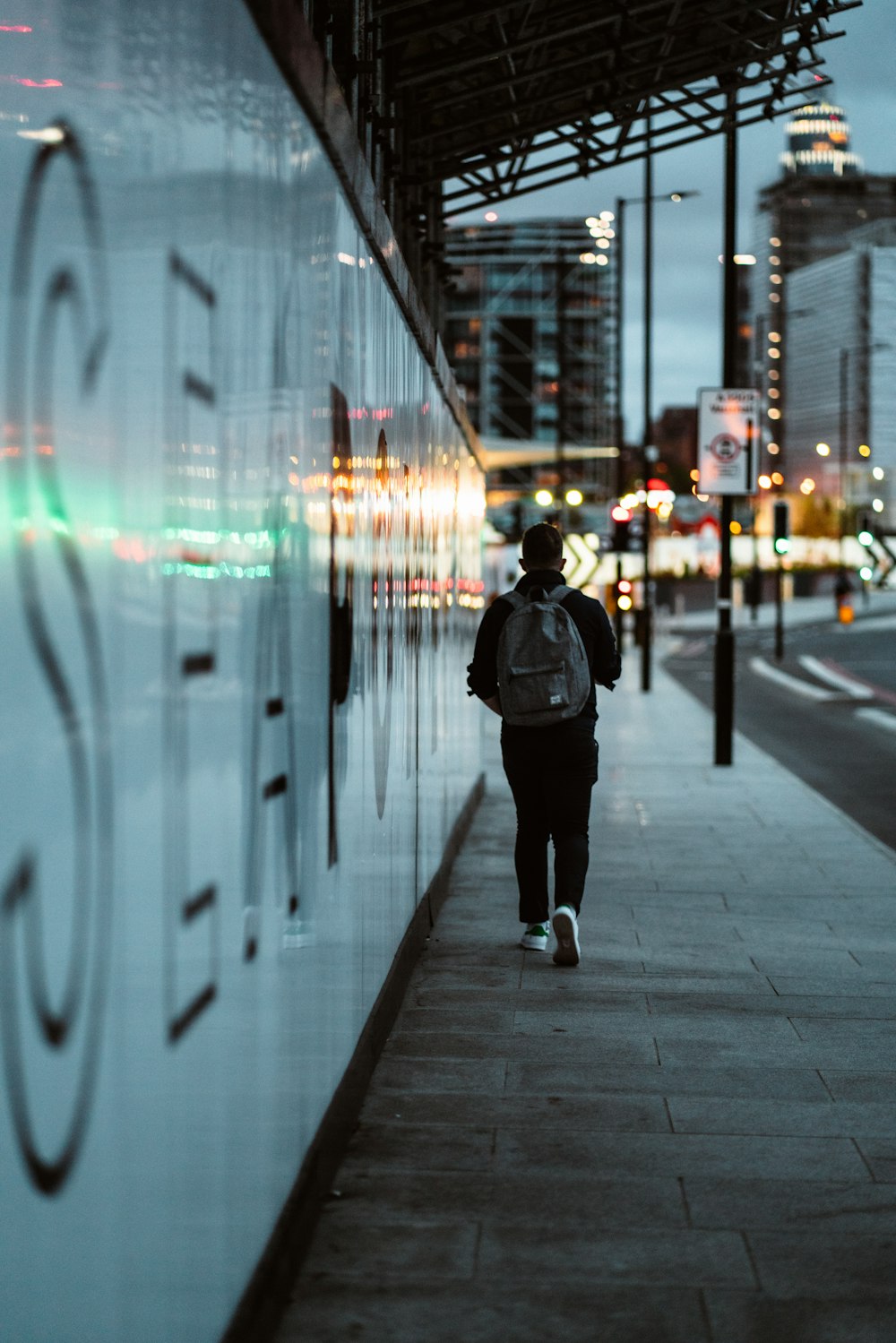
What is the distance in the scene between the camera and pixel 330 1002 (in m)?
4.73

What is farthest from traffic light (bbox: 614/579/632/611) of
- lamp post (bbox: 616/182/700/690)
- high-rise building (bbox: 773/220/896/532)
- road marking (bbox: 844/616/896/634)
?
high-rise building (bbox: 773/220/896/532)

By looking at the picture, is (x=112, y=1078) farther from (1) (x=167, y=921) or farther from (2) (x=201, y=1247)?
(2) (x=201, y=1247)

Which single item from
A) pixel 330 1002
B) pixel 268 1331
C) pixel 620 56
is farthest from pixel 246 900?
pixel 620 56

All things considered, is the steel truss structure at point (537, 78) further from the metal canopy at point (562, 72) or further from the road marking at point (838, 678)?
the road marking at point (838, 678)

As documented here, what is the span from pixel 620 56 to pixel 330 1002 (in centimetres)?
1086

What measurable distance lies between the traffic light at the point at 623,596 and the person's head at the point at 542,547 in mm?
26843

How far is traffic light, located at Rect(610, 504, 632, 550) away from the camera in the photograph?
34281mm

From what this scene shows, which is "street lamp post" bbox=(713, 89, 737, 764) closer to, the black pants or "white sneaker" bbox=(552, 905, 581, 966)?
the black pants

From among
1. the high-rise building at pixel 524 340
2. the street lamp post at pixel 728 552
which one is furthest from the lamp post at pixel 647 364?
the high-rise building at pixel 524 340

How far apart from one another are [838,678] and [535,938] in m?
30.2

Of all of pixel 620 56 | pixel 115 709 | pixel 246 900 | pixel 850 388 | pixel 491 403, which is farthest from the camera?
pixel 850 388

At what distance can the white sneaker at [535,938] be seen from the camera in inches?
318

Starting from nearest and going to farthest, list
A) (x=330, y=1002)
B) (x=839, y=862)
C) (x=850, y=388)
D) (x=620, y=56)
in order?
(x=330, y=1002), (x=839, y=862), (x=620, y=56), (x=850, y=388)

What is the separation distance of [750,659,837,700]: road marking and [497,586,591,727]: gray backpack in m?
23.4
